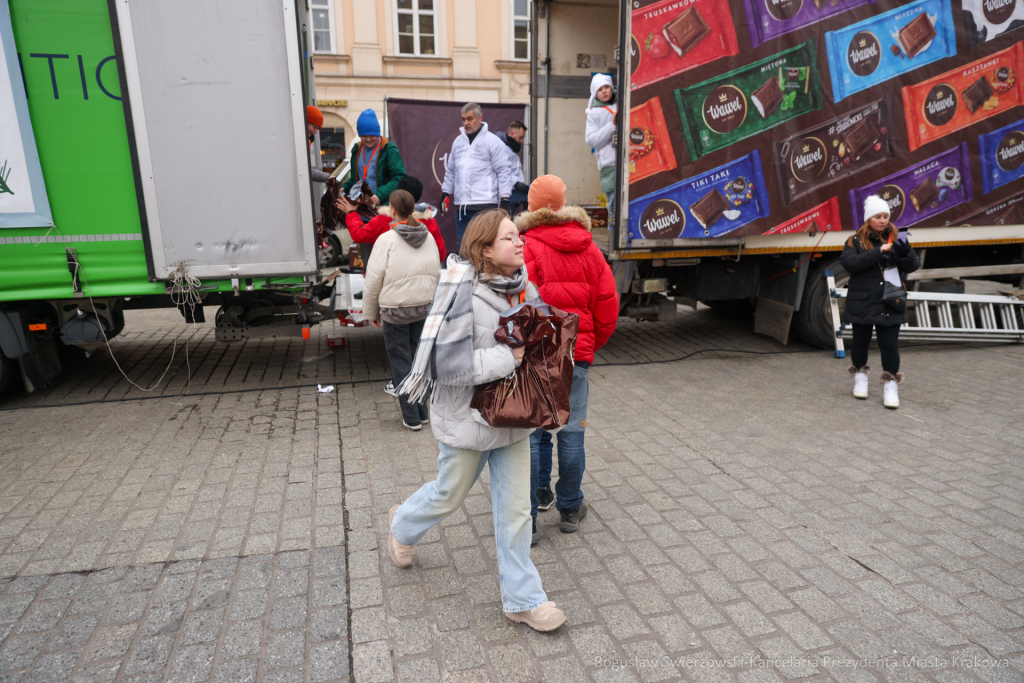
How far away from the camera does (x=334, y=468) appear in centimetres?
431

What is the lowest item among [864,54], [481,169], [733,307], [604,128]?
[733,307]

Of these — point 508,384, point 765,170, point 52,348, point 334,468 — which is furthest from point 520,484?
point 52,348

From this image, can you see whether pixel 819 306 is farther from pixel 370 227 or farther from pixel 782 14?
pixel 370 227

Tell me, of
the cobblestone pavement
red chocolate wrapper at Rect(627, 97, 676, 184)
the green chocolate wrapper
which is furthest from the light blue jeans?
the green chocolate wrapper

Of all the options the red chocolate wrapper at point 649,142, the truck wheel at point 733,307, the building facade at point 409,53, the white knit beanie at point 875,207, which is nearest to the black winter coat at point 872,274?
the white knit beanie at point 875,207

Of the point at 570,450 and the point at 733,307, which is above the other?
the point at 570,450

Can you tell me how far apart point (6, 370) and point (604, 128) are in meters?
5.80

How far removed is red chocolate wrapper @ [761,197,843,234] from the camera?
6.44 m

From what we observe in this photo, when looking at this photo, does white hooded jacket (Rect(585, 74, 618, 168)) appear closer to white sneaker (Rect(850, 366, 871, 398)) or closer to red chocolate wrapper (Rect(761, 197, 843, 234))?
red chocolate wrapper (Rect(761, 197, 843, 234))

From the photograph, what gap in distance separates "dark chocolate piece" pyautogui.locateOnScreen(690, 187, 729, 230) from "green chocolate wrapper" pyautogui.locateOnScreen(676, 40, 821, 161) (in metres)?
0.38

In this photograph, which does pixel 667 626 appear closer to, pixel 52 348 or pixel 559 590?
pixel 559 590

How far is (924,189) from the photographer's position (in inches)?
266

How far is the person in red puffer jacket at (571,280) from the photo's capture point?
10.5ft

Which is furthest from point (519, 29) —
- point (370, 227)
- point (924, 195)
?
point (370, 227)
